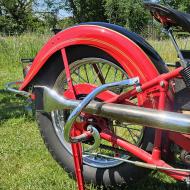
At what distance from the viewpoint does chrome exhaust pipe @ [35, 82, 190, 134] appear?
67.4 inches

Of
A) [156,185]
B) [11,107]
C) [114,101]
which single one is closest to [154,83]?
[114,101]

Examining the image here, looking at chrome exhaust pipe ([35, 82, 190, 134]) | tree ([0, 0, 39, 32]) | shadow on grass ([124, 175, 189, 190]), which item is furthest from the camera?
tree ([0, 0, 39, 32])

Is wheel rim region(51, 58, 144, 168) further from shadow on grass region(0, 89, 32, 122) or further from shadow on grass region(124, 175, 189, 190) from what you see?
shadow on grass region(0, 89, 32, 122)

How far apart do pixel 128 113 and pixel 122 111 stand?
0.04 meters

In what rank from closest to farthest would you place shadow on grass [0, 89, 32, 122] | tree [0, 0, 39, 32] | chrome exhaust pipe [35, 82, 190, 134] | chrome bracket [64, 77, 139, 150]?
1. chrome exhaust pipe [35, 82, 190, 134]
2. chrome bracket [64, 77, 139, 150]
3. shadow on grass [0, 89, 32, 122]
4. tree [0, 0, 39, 32]

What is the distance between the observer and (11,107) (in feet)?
17.4

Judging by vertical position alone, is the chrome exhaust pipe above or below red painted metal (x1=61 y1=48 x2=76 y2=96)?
below

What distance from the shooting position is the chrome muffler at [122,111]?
5.64 feet

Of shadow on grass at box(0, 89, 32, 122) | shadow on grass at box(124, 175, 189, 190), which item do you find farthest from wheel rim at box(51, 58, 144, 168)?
shadow on grass at box(0, 89, 32, 122)

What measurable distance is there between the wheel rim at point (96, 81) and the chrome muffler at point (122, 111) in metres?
0.42

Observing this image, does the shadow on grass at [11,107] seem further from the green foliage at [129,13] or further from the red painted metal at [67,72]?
the green foliage at [129,13]

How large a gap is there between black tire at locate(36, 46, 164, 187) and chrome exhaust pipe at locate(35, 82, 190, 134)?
431 millimetres

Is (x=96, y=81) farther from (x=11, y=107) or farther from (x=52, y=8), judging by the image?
(x=52, y=8)

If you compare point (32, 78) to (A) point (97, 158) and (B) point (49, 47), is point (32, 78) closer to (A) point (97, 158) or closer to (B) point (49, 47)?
(B) point (49, 47)
